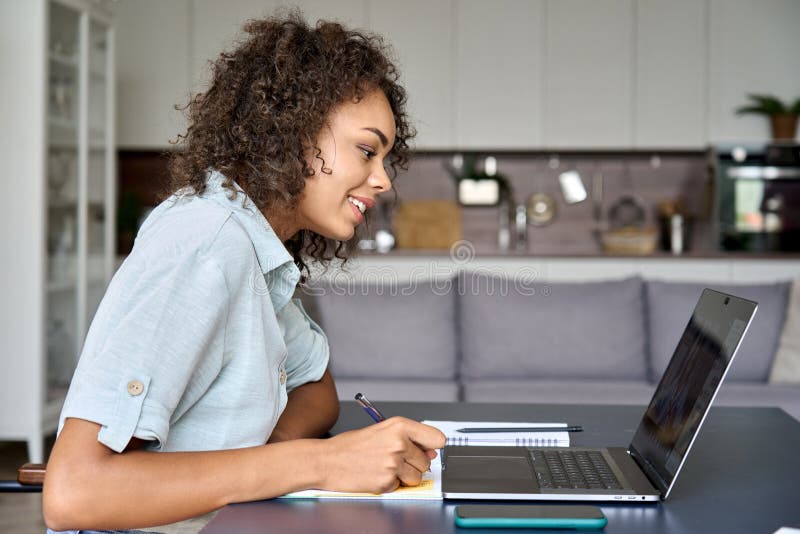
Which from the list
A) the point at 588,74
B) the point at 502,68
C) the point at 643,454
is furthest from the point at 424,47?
the point at 643,454

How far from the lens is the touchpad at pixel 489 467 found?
1096 mm

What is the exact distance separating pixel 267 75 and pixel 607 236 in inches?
181

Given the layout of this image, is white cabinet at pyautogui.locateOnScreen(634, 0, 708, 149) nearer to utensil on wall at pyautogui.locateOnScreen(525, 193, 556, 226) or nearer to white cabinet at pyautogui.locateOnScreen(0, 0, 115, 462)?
utensil on wall at pyautogui.locateOnScreen(525, 193, 556, 226)

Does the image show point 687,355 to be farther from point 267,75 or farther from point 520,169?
point 520,169

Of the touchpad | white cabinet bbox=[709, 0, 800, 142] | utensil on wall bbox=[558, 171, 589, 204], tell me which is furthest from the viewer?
utensil on wall bbox=[558, 171, 589, 204]

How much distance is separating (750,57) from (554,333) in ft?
9.66

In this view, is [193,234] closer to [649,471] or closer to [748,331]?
[649,471]

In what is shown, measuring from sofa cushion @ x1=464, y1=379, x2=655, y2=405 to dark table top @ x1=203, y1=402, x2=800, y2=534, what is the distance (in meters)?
1.48

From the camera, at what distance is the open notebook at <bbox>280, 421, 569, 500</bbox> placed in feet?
3.26

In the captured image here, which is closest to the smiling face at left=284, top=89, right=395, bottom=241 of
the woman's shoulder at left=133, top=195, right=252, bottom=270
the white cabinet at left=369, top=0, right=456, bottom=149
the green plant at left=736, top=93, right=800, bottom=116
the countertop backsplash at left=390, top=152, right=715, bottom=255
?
the woman's shoulder at left=133, top=195, right=252, bottom=270

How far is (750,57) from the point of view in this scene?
533 cm

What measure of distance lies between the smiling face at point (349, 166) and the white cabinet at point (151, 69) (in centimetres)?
Answer: 446

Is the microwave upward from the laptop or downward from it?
upward

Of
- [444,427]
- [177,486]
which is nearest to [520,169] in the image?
[444,427]
